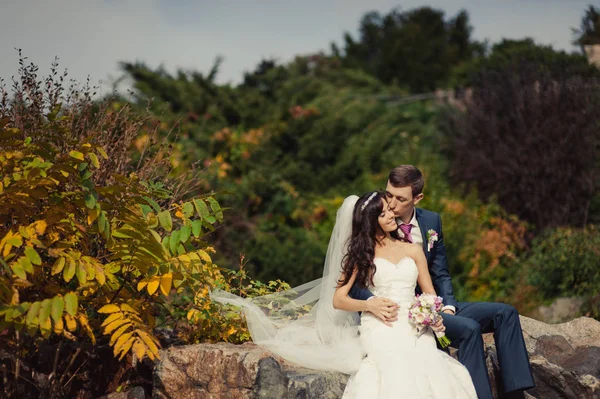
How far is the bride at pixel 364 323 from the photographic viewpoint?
440 centimetres

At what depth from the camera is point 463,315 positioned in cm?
502

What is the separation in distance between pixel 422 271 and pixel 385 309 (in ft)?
1.62

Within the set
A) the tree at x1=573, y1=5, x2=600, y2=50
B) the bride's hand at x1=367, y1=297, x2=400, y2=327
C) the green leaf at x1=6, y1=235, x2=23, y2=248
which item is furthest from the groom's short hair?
the tree at x1=573, y1=5, x2=600, y2=50

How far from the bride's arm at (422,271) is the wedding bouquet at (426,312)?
0.39 m

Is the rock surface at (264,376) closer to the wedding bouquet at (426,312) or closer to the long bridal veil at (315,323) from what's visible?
the long bridal veil at (315,323)

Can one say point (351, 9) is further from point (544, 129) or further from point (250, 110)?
point (544, 129)

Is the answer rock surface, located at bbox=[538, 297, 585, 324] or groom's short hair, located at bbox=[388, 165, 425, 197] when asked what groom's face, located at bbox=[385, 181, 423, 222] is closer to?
groom's short hair, located at bbox=[388, 165, 425, 197]

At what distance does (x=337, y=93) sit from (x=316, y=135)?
3.49 m

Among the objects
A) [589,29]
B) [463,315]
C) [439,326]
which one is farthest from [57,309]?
[589,29]

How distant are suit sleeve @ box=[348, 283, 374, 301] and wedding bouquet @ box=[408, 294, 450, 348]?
1.38ft

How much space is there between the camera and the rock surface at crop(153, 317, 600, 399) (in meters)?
4.47

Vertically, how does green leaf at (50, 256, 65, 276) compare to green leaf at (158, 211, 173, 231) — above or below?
below

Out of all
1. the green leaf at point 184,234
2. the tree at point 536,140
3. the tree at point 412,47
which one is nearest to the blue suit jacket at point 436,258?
the green leaf at point 184,234

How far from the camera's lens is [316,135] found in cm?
1384
